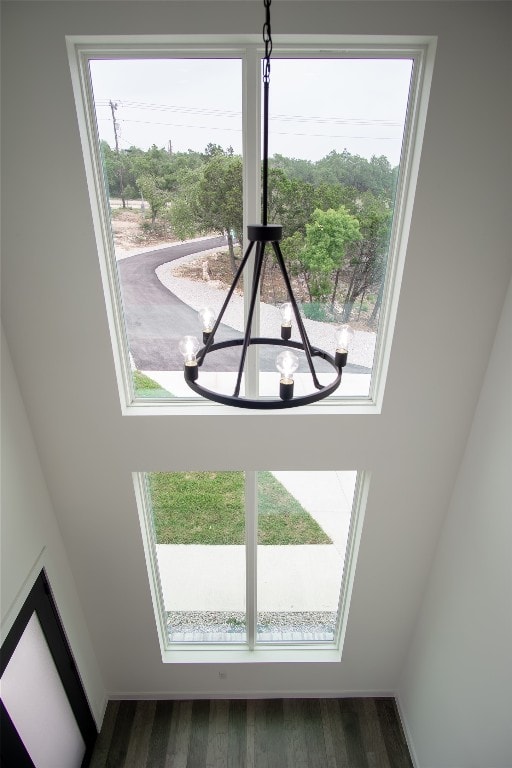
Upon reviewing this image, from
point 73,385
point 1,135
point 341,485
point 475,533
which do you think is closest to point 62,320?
point 73,385

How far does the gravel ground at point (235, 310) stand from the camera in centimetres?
258

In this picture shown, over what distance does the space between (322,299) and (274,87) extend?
1082mm

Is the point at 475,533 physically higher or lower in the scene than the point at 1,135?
lower

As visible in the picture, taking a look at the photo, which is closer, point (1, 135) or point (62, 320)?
point (1, 135)

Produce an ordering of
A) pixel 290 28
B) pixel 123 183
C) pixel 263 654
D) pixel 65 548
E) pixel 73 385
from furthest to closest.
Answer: pixel 263 654, pixel 65 548, pixel 73 385, pixel 123 183, pixel 290 28

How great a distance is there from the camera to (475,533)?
2609 mm

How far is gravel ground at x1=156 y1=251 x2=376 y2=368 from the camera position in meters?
2.58

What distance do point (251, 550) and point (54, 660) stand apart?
1.48m

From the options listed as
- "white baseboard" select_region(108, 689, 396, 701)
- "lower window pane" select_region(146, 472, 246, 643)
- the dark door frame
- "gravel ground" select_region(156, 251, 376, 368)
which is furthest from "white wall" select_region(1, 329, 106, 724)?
"white baseboard" select_region(108, 689, 396, 701)

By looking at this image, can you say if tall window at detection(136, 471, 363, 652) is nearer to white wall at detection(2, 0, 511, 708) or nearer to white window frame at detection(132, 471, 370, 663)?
white window frame at detection(132, 471, 370, 663)

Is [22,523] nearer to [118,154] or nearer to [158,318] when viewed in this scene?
[158,318]

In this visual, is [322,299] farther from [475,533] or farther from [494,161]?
[475,533]

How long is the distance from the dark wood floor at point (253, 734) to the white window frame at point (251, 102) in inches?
113

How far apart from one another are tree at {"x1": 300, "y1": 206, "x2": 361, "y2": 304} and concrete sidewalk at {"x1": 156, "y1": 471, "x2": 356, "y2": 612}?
1.41m
